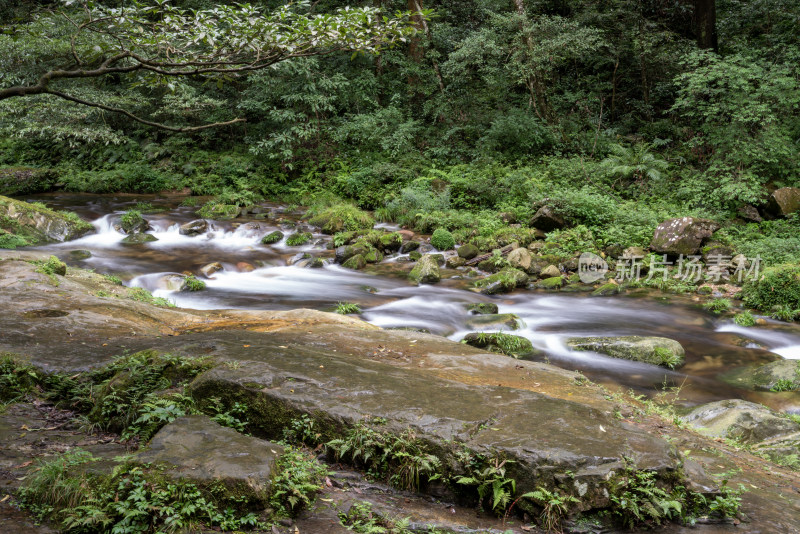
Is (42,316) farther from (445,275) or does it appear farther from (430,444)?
(445,275)

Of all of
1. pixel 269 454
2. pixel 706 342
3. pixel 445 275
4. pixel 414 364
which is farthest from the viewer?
pixel 445 275

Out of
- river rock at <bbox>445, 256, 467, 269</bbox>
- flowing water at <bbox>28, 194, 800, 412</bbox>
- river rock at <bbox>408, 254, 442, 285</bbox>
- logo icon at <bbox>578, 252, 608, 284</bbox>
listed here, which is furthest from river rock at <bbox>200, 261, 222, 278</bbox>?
logo icon at <bbox>578, 252, 608, 284</bbox>

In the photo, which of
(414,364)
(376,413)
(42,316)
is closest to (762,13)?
(414,364)

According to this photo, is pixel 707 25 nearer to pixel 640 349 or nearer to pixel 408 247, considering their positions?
pixel 408 247

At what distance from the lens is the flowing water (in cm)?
772

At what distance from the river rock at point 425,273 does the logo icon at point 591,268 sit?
3.46m

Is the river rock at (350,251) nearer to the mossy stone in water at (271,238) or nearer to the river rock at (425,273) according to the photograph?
the river rock at (425,273)

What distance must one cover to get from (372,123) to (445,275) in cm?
926

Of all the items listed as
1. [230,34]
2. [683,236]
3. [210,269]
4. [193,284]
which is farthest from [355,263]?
[230,34]

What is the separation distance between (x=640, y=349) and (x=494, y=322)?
7.91ft

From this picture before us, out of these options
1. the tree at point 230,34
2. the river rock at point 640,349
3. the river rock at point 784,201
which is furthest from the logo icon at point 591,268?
the tree at point 230,34

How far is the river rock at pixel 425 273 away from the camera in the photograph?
38.5 ft

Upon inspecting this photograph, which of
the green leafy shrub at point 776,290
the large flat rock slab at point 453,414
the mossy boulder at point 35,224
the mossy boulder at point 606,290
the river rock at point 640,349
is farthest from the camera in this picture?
the mossy boulder at point 35,224

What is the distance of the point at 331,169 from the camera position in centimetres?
2022
